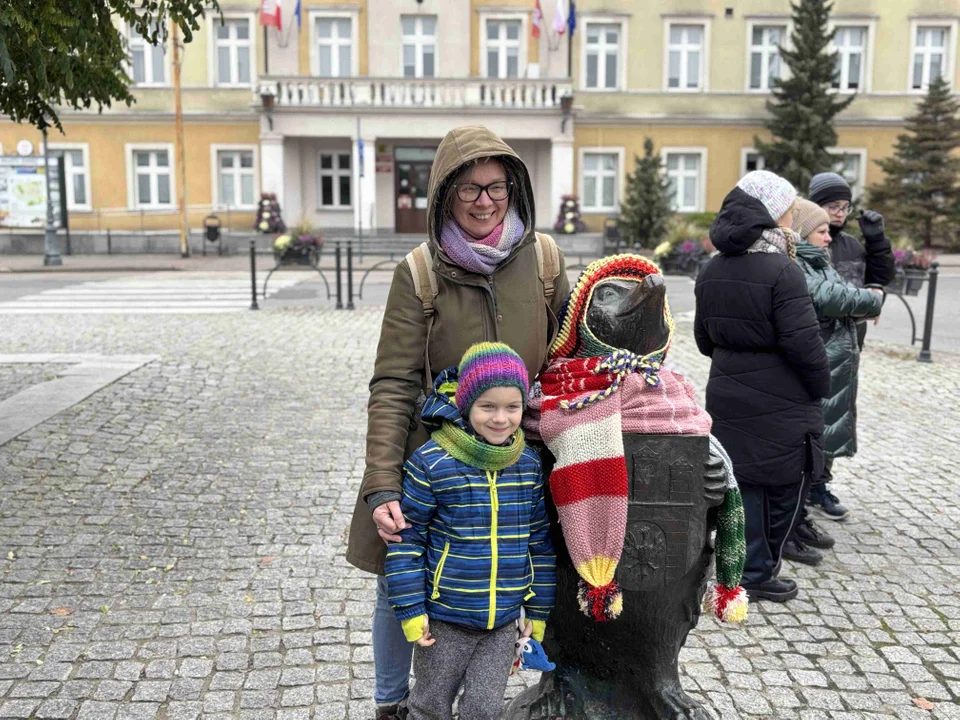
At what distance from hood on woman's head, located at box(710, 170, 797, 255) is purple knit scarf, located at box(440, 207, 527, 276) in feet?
4.85

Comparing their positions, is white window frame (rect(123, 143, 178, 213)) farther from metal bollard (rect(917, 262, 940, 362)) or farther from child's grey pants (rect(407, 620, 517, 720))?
child's grey pants (rect(407, 620, 517, 720))

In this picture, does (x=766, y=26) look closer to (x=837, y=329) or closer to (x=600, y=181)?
(x=600, y=181)

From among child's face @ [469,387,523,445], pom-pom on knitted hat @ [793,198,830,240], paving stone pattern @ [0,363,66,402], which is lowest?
paving stone pattern @ [0,363,66,402]

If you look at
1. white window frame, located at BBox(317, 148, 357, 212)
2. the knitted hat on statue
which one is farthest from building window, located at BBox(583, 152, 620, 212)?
the knitted hat on statue

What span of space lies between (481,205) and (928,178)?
99.2ft

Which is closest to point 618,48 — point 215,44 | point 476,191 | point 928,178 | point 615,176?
point 615,176

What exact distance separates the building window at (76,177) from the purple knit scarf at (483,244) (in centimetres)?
3179

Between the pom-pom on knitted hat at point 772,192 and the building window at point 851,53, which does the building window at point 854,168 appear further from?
the pom-pom on knitted hat at point 772,192

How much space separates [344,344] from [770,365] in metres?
7.95

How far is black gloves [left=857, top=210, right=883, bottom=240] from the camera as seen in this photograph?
220 inches

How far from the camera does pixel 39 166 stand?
88.9 ft

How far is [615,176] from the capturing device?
1265 inches

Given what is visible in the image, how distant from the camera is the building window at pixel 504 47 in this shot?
3152 cm

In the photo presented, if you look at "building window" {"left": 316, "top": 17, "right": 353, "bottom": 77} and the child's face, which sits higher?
"building window" {"left": 316, "top": 17, "right": 353, "bottom": 77}
